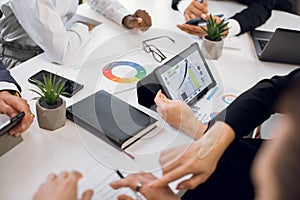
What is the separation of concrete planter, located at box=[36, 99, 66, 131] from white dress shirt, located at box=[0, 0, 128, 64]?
365mm

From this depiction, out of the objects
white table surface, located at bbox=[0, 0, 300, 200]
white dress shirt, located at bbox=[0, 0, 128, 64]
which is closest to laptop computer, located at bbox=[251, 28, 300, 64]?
white table surface, located at bbox=[0, 0, 300, 200]

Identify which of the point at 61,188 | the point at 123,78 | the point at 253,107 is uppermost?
the point at 61,188

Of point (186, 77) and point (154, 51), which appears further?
point (154, 51)

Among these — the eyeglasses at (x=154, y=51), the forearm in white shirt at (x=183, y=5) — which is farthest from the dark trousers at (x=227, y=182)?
the forearm in white shirt at (x=183, y=5)

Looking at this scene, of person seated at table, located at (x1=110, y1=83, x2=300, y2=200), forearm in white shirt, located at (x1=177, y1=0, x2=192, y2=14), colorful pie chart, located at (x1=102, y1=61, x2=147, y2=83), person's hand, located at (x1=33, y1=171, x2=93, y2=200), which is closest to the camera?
person seated at table, located at (x1=110, y1=83, x2=300, y2=200)

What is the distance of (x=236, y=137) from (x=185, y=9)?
0.89m

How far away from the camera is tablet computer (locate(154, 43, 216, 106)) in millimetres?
1174

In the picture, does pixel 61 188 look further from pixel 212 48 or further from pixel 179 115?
pixel 212 48

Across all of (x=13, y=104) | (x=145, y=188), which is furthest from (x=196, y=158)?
(x=13, y=104)

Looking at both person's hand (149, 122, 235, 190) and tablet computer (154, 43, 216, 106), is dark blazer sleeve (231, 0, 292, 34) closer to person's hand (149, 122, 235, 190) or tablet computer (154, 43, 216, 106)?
tablet computer (154, 43, 216, 106)

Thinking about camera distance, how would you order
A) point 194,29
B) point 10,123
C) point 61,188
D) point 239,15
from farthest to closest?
point 239,15 → point 194,29 → point 10,123 → point 61,188

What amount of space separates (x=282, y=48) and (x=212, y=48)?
28cm

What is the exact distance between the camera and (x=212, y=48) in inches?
57.8

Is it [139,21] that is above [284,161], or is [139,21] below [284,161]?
below
